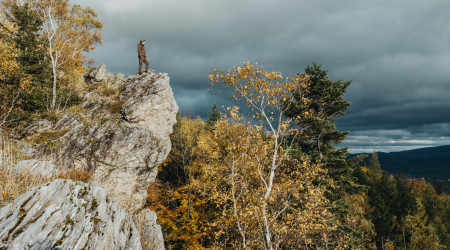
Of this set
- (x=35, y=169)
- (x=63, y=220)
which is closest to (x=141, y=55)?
(x=35, y=169)

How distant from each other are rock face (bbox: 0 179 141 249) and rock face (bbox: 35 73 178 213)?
23.6ft

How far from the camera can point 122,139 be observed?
14.0 metres

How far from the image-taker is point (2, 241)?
13.2ft

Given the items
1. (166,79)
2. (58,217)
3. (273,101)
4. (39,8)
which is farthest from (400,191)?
(39,8)

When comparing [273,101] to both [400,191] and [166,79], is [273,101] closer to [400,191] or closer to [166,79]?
[166,79]

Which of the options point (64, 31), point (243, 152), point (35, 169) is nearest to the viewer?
point (35, 169)

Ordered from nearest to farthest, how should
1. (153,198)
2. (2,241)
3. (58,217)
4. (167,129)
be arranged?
1. (2,241)
2. (58,217)
3. (167,129)
4. (153,198)

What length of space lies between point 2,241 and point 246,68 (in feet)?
33.5

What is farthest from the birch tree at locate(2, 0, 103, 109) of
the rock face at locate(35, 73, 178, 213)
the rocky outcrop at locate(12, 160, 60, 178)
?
the rocky outcrop at locate(12, 160, 60, 178)

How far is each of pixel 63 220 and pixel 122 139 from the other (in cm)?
951

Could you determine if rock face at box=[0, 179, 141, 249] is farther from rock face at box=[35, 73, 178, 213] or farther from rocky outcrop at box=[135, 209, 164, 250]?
rock face at box=[35, 73, 178, 213]

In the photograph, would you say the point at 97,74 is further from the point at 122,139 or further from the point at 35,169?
the point at 35,169

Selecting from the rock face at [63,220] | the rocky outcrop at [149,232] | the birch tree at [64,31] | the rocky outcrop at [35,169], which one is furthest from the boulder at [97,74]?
the rock face at [63,220]

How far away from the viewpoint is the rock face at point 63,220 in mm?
4344
